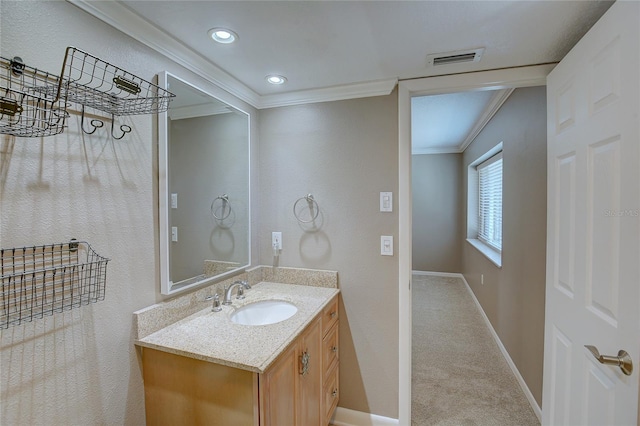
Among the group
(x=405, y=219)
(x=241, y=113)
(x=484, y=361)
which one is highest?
(x=241, y=113)

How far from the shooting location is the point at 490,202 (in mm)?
3852

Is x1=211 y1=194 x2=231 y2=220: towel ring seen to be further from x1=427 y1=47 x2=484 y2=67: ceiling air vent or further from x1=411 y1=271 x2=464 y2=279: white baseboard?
x1=411 y1=271 x2=464 y2=279: white baseboard

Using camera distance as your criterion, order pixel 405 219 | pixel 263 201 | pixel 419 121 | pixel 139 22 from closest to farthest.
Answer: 1. pixel 139 22
2. pixel 405 219
3. pixel 263 201
4. pixel 419 121

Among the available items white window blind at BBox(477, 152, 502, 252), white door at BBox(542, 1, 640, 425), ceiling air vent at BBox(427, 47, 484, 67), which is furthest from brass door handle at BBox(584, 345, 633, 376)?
white window blind at BBox(477, 152, 502, 252)

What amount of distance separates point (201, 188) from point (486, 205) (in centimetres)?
393

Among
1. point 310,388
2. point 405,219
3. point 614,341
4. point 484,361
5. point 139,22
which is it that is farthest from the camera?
point 484,361

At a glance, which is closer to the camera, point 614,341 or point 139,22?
point 614,341

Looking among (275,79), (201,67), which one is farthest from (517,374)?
(201,67)

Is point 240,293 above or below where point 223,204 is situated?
below

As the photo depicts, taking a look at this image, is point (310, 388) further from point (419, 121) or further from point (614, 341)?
point (419, 121)

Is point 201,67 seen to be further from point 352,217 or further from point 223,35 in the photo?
point 352,217

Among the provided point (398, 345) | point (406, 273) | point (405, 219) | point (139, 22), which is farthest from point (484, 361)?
point (139, 22)

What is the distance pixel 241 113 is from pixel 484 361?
2964 millimetres

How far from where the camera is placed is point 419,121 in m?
3.54
